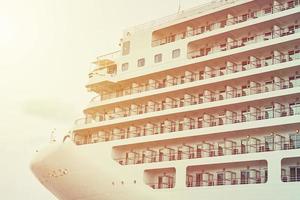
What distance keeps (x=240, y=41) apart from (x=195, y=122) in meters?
4.14

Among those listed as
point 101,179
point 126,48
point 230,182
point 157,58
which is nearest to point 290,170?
point 230,182

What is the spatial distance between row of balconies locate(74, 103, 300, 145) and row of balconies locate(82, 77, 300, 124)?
2.36 feet

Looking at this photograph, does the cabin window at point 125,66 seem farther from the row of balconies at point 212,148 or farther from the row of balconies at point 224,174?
the row of balconies at point 224,174

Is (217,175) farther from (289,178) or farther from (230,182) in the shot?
(289,178)

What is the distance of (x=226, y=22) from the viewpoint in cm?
2495

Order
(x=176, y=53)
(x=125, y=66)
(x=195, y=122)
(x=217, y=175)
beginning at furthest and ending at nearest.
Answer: (x=125, y=66) → (x=176, y=53) → (x=195, y=122) → (x=217, y=175)

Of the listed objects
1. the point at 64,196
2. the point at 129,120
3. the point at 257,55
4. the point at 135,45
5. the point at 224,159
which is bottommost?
the point at 64,196

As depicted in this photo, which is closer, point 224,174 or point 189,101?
point 224,174

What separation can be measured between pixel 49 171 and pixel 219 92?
28.2 ft

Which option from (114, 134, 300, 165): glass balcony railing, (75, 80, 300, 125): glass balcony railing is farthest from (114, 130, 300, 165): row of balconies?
(75, 80, 300, 125): glass balcony railing

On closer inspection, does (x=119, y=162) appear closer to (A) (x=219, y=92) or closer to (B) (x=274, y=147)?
(A) (x=219, y=92)

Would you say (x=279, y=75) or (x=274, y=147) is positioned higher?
(x=279, y=75)

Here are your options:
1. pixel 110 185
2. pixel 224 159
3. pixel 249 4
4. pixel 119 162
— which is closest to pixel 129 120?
pixel 119 162

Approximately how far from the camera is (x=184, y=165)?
72.5 ft
